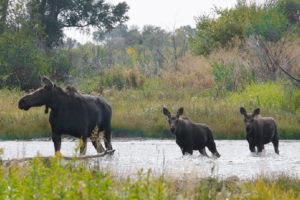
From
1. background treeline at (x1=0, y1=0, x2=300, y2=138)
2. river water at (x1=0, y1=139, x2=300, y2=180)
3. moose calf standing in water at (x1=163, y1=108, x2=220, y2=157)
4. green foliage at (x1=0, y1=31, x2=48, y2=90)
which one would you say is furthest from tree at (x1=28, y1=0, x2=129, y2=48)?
moose calf standing in water at (x1=163, y1=108, x2=220, y2=157)

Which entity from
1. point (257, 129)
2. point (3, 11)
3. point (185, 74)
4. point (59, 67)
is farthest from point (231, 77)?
point (3, 11)

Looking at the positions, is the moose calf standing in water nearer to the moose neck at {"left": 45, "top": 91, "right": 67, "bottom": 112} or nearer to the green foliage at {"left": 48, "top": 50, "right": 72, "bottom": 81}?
the moose neck at {"left": 45, "top": 91, "right": 67, "bottom": 112}

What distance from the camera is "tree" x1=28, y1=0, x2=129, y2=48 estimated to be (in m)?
31.2

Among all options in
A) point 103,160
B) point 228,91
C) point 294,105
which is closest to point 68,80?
point 228,91

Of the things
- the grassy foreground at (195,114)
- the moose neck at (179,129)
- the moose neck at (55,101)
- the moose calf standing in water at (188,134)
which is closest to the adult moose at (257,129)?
the moose calf standing in water at (188,134)

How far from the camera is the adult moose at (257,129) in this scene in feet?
39.4

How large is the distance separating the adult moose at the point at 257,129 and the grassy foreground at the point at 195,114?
12.7ft

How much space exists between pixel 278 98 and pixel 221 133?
3.52 metres

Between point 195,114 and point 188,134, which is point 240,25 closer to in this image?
point 195,114

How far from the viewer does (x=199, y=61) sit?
86.3 ft

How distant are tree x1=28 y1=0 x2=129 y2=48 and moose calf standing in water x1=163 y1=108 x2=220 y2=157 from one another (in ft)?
67.6

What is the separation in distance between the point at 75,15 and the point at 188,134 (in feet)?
73.8

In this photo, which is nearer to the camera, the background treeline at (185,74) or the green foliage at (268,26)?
the background treeline at (185,74)

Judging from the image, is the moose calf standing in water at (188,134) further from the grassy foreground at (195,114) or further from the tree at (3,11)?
the tree at (3,11)
